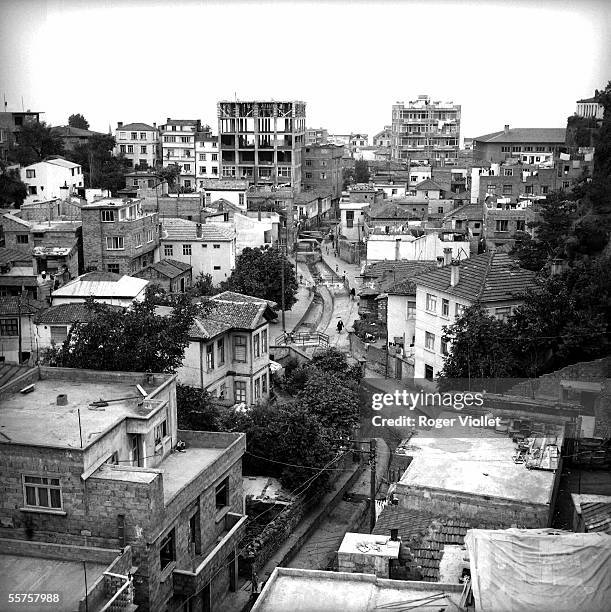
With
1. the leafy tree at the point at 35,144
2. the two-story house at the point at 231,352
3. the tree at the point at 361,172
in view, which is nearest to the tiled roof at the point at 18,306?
the two-story house at the point at 231,352

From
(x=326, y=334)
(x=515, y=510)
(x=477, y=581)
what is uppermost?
(x=477, y=581)

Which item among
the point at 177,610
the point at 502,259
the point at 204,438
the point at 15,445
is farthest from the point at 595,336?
the point at 15,445

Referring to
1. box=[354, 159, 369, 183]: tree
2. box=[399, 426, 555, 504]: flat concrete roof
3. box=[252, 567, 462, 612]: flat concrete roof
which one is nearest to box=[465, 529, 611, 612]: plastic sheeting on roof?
box=[252, 567, 462, 612]: flat concrete roof

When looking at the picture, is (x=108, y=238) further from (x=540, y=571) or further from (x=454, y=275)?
(x=540, y=571)

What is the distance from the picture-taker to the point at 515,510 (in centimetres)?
788

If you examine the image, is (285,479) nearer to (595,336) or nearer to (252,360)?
(252,360)

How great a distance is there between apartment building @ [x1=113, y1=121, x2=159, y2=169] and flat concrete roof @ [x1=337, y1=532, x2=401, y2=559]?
33895mm

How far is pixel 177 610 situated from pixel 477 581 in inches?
131

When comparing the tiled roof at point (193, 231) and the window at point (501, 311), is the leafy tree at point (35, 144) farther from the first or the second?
the window at point (501, 311)

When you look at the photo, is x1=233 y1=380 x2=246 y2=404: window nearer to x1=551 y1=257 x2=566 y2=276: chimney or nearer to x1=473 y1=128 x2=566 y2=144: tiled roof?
x1=551 y1=257 x2=566 y2=276: chimney

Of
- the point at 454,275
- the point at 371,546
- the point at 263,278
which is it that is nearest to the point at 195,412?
the point at 371,546

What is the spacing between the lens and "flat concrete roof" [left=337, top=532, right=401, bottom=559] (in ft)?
23.4

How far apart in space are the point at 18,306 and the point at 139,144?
25783mm

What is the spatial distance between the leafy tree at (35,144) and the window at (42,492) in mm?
26031
